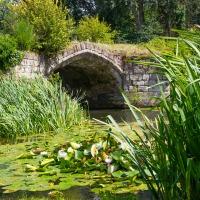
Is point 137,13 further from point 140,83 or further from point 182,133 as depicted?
point 182,133

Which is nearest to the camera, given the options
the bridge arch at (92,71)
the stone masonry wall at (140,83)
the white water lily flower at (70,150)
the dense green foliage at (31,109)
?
the white water lily flower at (70,150)

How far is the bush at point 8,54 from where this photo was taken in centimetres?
1089

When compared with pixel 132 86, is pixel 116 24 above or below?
above

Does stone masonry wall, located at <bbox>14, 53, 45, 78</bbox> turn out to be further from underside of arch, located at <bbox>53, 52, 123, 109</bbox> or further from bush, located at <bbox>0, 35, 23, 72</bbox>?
underside of arch, located at <bbox>53, 52, 123, 109</bbox>

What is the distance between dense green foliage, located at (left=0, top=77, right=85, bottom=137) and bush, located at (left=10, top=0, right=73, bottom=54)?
464cm

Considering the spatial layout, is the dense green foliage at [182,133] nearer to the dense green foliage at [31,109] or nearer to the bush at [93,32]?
the dense green foliage at [31,109]

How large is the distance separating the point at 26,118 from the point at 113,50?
338 inches

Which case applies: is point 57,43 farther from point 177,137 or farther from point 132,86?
point 177,137

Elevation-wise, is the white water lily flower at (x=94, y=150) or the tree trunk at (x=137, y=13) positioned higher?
the tree trunk at (x=137, y=13)

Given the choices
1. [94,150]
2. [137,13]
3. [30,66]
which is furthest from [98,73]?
[94,150]

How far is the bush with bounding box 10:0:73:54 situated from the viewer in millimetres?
12570

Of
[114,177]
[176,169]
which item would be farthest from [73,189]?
[176,169]

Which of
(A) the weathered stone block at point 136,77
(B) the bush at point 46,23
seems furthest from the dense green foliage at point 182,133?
(A) the weathered stone block at point 136,77

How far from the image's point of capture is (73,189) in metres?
3.65
